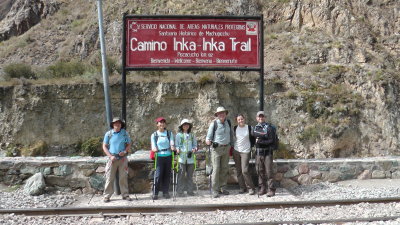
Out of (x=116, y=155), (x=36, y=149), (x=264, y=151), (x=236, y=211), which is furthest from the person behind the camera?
(x=36, y=149)

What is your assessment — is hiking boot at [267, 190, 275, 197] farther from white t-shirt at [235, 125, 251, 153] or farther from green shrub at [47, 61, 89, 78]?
green shrub at [47, 61, 89, 78]

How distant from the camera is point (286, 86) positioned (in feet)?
70.0

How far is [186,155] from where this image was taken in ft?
22.9

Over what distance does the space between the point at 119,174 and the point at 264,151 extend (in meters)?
3.05

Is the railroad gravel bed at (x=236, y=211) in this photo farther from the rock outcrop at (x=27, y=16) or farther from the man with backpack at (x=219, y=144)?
the rock outcrop at (x=27, y=16)

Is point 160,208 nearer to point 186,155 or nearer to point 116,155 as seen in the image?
point 186,155

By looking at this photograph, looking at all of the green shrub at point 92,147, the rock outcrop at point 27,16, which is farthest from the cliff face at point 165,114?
the rock outcrop at point 27,16

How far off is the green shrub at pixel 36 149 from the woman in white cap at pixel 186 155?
14818 mm

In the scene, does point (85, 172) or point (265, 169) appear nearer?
point (265, 169)

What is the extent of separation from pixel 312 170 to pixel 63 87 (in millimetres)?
16769

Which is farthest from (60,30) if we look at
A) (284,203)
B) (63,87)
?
(284,203)

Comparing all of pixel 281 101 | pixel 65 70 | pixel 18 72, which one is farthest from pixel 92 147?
pixel 281 101

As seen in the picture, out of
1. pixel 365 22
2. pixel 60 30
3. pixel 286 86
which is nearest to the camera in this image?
pixel 286 86

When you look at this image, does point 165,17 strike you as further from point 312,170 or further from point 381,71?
point 381,71
